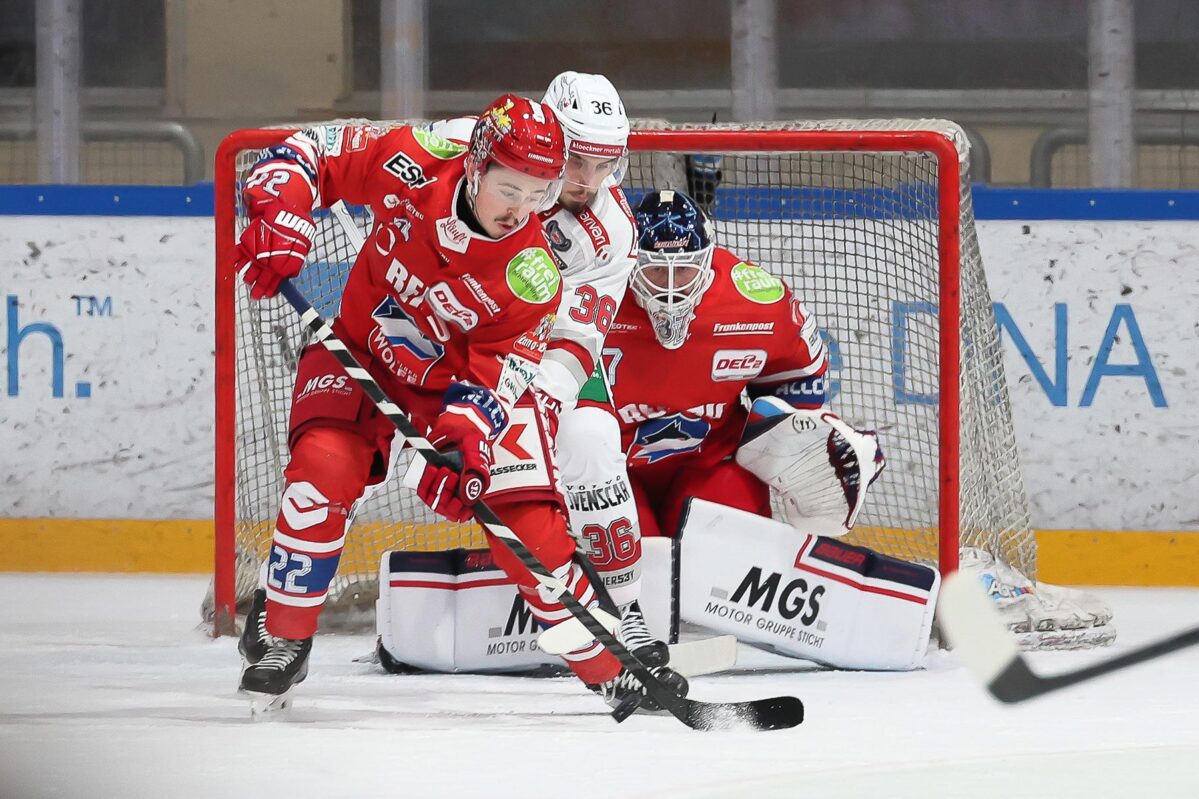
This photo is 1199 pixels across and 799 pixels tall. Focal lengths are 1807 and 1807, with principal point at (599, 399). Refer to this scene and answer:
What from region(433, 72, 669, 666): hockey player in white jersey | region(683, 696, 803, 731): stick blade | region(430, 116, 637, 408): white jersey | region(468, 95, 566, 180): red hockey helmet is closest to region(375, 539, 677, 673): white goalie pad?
region(433, 72, 669, 666): hockey player in white jersey

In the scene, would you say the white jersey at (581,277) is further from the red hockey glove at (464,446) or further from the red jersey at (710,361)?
the red jersey at (710,361)

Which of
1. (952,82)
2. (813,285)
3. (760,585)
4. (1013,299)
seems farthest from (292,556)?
(952,82)

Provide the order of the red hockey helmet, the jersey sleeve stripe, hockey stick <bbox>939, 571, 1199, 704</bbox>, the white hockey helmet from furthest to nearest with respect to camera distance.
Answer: the jersey sleeve stripe, the white hockey helmet, the red hockey helmet, hockey stick <bbox>939, 571, 1199, 704</bbox>

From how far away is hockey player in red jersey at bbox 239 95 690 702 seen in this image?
103 inches

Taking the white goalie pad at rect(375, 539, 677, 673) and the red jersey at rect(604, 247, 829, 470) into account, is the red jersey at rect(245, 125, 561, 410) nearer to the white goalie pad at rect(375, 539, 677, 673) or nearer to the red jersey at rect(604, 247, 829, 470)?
the white goalie pad at rect(375, 539, 677, 673)

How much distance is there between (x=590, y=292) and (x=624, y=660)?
2.00 feet

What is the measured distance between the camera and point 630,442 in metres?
3.50

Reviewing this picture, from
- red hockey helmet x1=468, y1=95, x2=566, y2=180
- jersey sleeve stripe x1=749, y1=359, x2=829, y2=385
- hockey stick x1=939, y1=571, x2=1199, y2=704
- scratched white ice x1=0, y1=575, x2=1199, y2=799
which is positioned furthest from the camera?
jersey sleeve stripe x1=749, y1=359, x2=829, y2=385

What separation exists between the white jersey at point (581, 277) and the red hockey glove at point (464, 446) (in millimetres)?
223

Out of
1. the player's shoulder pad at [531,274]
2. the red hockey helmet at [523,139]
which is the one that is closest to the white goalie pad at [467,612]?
the player's shoulder pad at [531,274]

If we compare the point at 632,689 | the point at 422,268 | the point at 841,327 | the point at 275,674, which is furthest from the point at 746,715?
the point at 841,327

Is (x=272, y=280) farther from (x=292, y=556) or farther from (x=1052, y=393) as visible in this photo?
(x=1052, y=393)

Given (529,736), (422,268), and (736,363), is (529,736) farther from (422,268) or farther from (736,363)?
(736,363)

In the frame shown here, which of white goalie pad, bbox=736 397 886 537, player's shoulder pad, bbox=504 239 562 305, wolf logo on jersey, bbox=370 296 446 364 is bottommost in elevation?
white goalie pad, bbox=736 397 886 537
